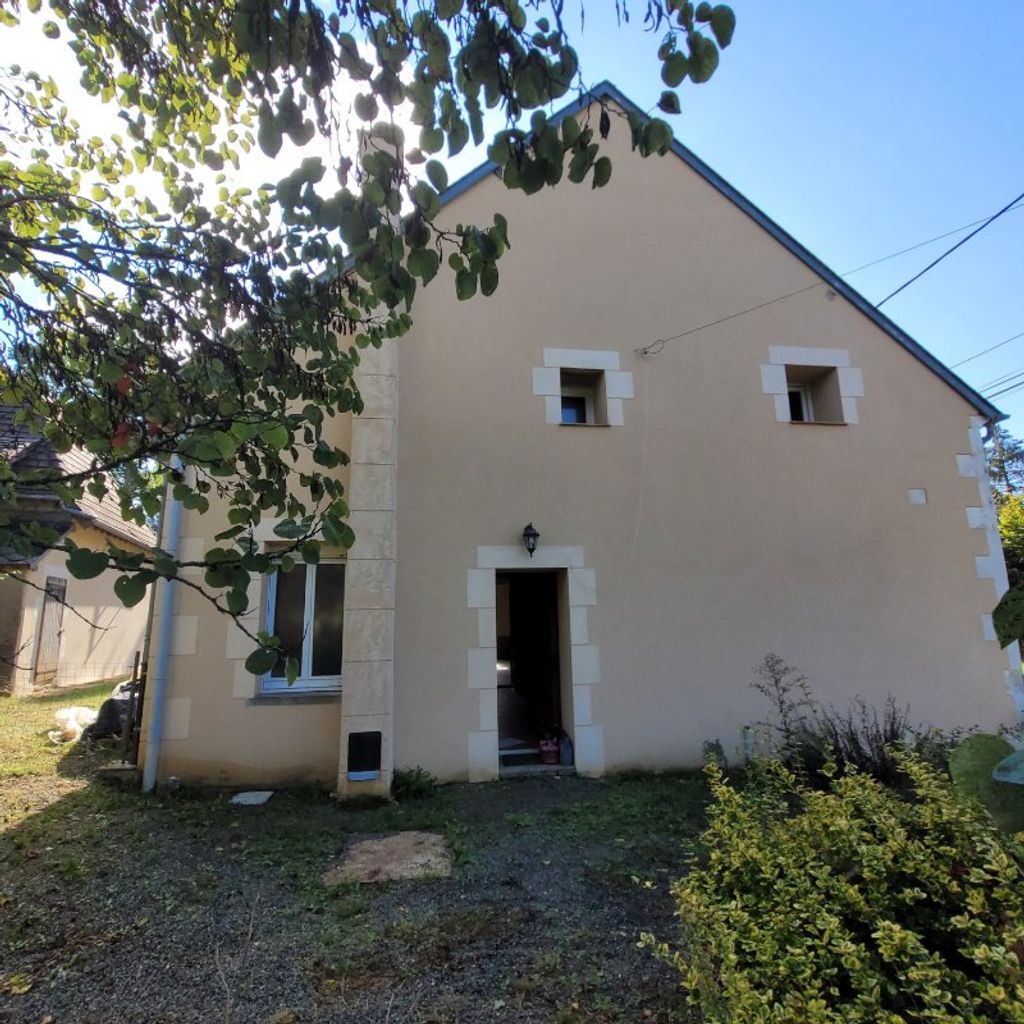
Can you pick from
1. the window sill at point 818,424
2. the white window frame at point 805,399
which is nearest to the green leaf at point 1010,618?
the window sill at point 818,424

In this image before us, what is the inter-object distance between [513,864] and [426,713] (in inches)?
73.6

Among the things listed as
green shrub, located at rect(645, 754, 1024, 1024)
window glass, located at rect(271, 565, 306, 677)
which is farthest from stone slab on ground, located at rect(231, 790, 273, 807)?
green shrub, located at rect(645, 754, 1024, 1024)

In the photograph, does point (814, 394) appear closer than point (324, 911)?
No

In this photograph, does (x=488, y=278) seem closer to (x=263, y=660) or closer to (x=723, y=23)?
(x=723, y=23)

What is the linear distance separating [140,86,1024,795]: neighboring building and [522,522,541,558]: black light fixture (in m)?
0.07

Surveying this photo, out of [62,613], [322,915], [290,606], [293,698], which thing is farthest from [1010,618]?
[62,613]

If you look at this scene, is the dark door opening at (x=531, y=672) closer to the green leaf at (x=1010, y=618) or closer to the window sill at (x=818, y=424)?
the window sill at (x=818, y=424)

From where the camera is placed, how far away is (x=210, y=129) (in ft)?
11.2

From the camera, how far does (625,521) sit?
585cm

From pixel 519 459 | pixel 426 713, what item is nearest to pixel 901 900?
pixel 426 713

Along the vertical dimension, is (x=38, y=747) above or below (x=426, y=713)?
below

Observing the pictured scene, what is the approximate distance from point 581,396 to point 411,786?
398 centimetres

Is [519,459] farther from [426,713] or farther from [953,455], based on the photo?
[953,455]

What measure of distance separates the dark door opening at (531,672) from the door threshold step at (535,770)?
21cm
